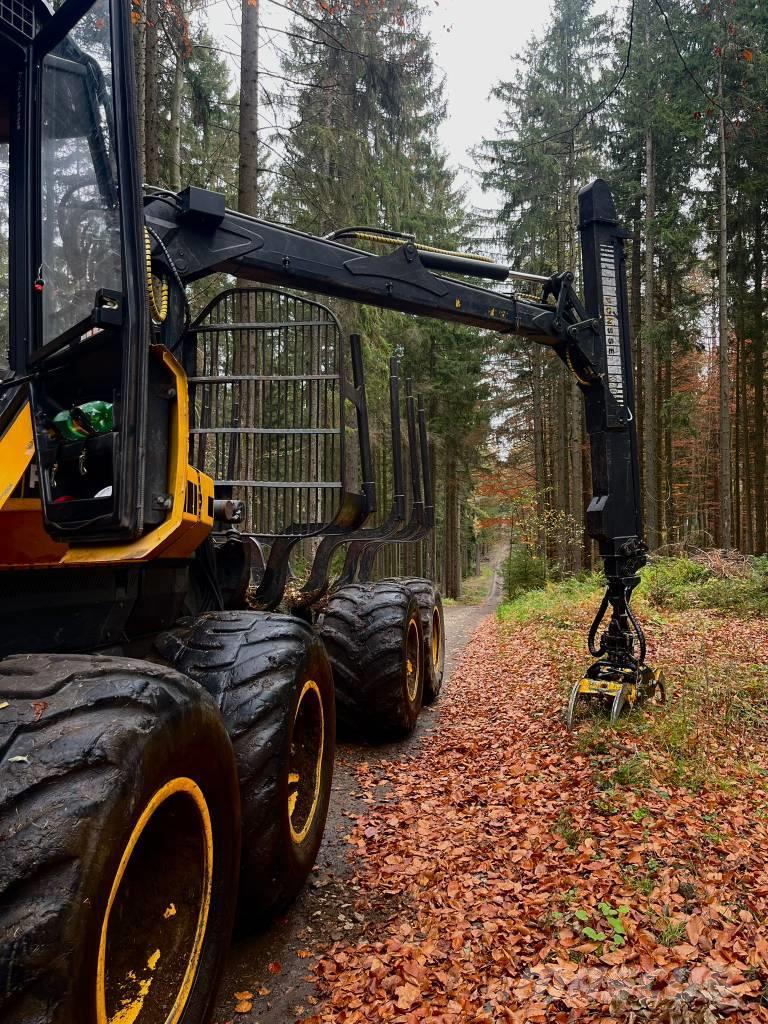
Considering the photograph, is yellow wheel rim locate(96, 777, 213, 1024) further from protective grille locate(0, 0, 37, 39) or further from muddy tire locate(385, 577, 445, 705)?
muddy tire locate(385, 577, 445, 705)

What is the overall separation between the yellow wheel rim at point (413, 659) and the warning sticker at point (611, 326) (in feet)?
9.32

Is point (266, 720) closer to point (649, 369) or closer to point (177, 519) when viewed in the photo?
point (177, 519)

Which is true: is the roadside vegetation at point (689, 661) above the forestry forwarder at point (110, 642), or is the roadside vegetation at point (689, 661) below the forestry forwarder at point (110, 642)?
below

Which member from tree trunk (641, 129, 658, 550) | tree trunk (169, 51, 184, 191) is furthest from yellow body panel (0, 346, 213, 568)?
tree trunk (641, 129, 658, 550)

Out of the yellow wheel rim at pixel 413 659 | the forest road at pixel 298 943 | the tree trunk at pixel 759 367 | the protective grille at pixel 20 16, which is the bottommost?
the forest road at pixel 298 943

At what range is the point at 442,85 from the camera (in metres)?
16.9

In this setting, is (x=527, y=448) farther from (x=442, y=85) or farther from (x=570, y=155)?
(x=442, y=85)

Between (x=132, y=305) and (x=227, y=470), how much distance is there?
3018mm

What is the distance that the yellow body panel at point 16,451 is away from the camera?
6.91ft

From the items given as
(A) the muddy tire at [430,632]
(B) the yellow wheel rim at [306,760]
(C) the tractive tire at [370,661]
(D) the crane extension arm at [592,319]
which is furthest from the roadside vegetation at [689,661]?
(B) the yellow wheel rim at [306,760]

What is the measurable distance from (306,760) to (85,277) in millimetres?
2355

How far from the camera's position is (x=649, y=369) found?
19.2 metres

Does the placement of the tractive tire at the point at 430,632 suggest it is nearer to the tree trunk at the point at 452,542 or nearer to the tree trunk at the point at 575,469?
the tree trunk at the point at 575,469

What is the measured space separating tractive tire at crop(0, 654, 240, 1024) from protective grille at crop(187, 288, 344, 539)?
315 centimetres
